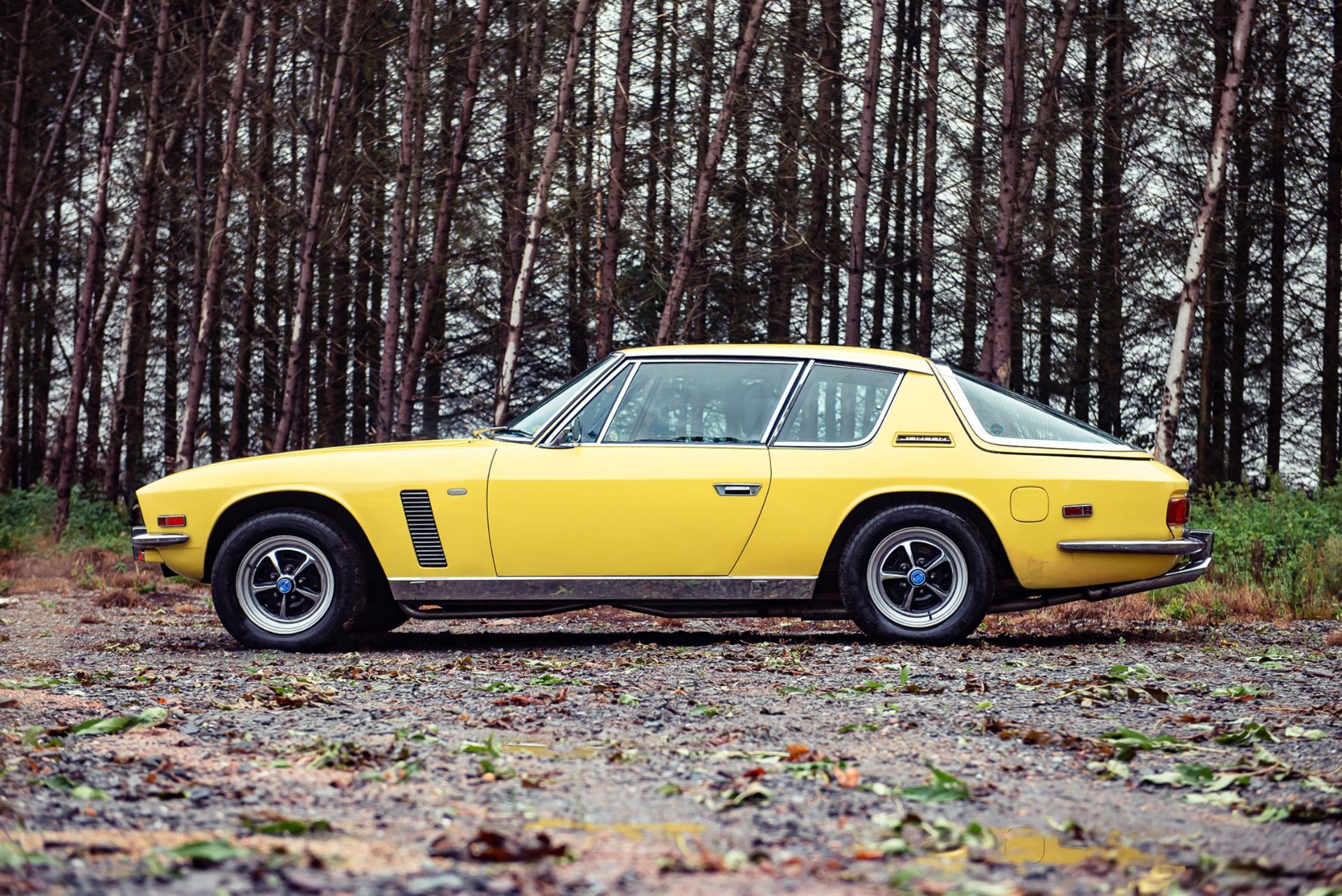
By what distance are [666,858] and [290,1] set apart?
20123 mm

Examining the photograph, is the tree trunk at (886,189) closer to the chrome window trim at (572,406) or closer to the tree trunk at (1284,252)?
the tree trunk at (1284,252)

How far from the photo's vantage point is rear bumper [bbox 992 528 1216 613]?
686cm

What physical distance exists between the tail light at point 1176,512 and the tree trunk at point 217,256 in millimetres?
14798

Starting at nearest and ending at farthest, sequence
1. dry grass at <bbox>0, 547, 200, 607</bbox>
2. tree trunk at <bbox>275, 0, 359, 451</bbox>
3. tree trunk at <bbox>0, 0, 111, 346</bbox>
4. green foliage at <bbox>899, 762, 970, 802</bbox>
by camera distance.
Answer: green foliage at <bbox>899, 762, 970, 802</bbox>, dry grass at <bbox>0, 547, 200, 607</bbox>, tree trunk at <bbox>275, 0, 359, 451</bbox>, tree trunk at <bbox>0, 0, 111, 346</bbox>

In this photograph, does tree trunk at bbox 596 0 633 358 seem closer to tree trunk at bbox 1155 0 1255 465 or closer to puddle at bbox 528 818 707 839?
tree trunk at bbox 1155 0 1255 465

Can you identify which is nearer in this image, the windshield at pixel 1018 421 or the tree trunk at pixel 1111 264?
the windshield at pixel 1018 421

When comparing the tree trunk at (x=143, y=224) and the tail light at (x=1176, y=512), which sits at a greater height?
the tree trunk at (x=143, y=224)

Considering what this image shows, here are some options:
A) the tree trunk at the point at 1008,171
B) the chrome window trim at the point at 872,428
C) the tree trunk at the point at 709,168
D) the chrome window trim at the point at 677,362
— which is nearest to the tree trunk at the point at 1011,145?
the tree trunk at the point at 1008,171

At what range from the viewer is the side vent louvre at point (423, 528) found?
6816 millimetres

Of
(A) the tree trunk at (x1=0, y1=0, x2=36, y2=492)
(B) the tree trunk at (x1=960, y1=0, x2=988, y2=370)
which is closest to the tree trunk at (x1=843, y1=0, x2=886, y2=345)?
(B) the tree trunk at (x1=960, y1=0, x2=988, y2=370)

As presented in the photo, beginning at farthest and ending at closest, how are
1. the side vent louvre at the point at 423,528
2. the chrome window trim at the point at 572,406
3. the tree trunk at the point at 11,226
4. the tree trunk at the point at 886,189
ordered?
the tree trunk at the point at 886,189, the tree trunk at the point at 11,226, the chrome window trim at the point at 572,406, the side vent louvre at the point at 423,528

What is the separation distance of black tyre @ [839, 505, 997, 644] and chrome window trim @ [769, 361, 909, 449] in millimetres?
413

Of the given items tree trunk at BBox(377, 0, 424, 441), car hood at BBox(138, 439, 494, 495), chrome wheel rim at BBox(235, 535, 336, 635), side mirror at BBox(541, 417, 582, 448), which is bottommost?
chrome wheel rim at BBox(235, 535, 336, 635)

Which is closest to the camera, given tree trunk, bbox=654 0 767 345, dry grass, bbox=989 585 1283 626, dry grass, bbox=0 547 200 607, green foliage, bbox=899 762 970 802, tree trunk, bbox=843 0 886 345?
Result: green foliage, bbox=899 762 970 802
